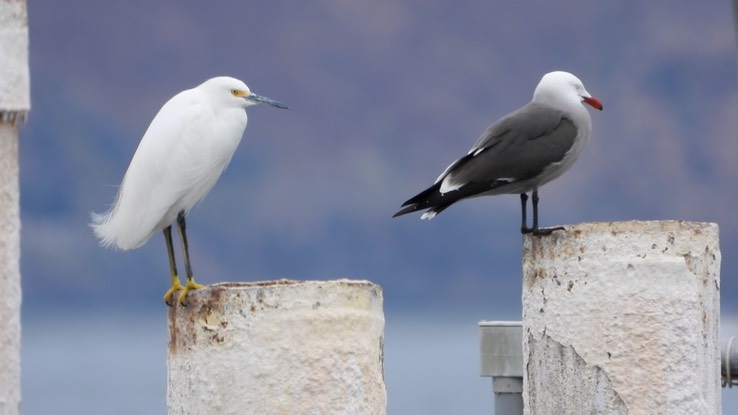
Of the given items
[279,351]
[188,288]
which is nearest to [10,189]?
[279,351]

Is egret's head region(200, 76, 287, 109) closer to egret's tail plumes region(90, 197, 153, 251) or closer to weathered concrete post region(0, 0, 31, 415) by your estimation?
egret's tail plumes region(90, 197, 153, 251)

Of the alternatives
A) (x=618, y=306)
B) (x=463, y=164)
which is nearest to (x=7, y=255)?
(x=618, y=306)

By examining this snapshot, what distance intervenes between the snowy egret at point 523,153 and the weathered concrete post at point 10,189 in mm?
3819

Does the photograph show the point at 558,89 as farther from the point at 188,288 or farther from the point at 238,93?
the point at 188,288

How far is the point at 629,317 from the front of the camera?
564 cm

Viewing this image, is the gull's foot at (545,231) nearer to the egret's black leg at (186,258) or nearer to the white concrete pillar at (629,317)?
the white concrete pillar at (629,317)

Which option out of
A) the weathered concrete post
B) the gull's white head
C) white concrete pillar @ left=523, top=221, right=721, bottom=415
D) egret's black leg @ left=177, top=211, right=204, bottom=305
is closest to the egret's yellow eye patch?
egret's black leg @ left=177, top=211, right=204, bottom=305

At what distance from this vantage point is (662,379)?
566cm

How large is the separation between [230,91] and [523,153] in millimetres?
1835

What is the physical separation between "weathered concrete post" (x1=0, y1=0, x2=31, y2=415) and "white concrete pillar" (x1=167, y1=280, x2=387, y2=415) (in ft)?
5.47

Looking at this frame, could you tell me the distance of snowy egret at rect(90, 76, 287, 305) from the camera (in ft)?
20.0

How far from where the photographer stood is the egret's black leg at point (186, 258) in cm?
527

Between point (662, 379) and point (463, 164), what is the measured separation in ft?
6.61

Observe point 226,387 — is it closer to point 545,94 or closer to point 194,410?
point 194,410
